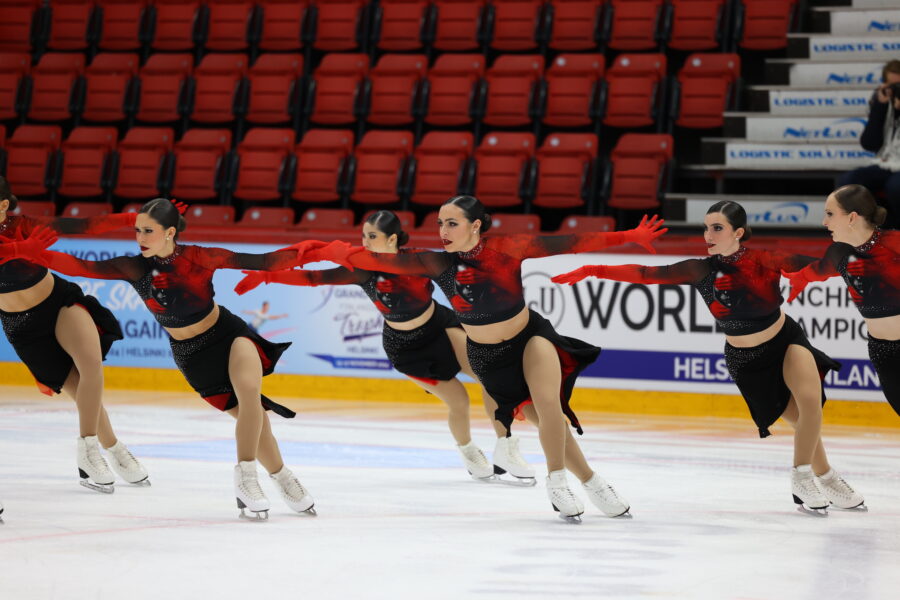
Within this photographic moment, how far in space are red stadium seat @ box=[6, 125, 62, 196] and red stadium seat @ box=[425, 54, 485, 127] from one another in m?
3.95

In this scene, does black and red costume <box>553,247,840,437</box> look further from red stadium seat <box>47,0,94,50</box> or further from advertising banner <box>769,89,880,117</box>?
red stadium seat <box>47,0,94,50</box>

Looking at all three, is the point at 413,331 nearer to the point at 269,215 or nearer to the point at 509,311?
the point at 509,311

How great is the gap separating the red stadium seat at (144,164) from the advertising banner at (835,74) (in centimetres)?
640

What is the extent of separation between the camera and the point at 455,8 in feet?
43.5

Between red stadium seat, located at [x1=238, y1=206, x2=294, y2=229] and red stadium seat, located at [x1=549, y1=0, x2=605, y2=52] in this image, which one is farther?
red stadium seat, located at [x1=549, y1=0, x2=605, y2=52]

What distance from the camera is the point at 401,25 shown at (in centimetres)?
1344

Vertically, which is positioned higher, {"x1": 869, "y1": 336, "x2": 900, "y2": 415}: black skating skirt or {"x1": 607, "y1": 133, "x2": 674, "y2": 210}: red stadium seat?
{"x1": 607, "y1": 133, "x2": 674, "y2": 210}: red stadium seat

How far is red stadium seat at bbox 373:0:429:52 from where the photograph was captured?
13352 mm

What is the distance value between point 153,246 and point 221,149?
23.7ft

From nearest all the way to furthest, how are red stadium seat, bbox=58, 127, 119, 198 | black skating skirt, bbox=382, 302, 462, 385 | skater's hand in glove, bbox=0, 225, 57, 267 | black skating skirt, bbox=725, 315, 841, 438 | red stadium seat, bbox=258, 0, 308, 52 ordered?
1. skater's hand in glove, bbox=0, 225, 57, 267
2. black skating skirt, bbox=725, 315, 841, 438
3. black skating skirt, bbox=382, 302, 462, 385
4. red stadium seat, bbox=58, 127, 119, 198
5. red stadium seat, bbox=258, 0, 308, 52

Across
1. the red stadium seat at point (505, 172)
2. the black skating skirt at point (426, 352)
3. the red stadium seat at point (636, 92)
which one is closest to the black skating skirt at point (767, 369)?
the black skating skirt at point (426, 352)

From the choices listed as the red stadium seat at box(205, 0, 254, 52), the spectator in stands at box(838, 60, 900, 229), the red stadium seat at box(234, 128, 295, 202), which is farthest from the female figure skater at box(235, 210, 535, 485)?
the red stadium seat at box(205, 0, 254, 52)

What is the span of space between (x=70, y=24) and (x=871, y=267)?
37.5ft

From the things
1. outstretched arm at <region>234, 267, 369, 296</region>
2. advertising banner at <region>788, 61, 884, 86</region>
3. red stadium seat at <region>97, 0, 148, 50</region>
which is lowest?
outstretched arm at <region>234, 267, 369, 296</region>
